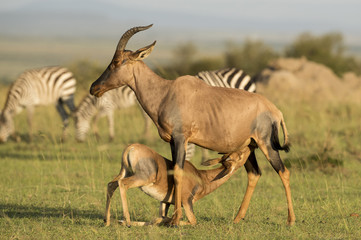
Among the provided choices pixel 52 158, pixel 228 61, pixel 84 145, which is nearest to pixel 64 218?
pixel 52 158

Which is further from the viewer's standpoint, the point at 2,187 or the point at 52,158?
the point at 52,158

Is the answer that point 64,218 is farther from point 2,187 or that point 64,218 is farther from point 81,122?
point 81,122

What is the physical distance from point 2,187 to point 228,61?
3015 cm

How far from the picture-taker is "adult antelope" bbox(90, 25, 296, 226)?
757 cm

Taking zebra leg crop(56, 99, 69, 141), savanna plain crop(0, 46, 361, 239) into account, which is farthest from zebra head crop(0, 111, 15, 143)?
zebra leg crop(56, 99, 69, 141)

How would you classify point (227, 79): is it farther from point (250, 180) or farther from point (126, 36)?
point (126, 36)

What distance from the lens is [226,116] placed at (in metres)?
7.67

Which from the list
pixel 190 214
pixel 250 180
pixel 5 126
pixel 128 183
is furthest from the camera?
pixel 5 126

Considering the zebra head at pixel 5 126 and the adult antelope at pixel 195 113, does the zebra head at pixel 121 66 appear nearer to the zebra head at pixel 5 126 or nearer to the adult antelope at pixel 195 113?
the adult antelope at pixel 195 113

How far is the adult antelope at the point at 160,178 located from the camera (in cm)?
736

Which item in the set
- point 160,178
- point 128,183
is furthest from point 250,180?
point 128,183

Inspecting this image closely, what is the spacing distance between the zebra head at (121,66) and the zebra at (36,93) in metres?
10.8

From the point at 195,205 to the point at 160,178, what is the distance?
1940mm

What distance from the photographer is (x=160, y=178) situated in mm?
7578
